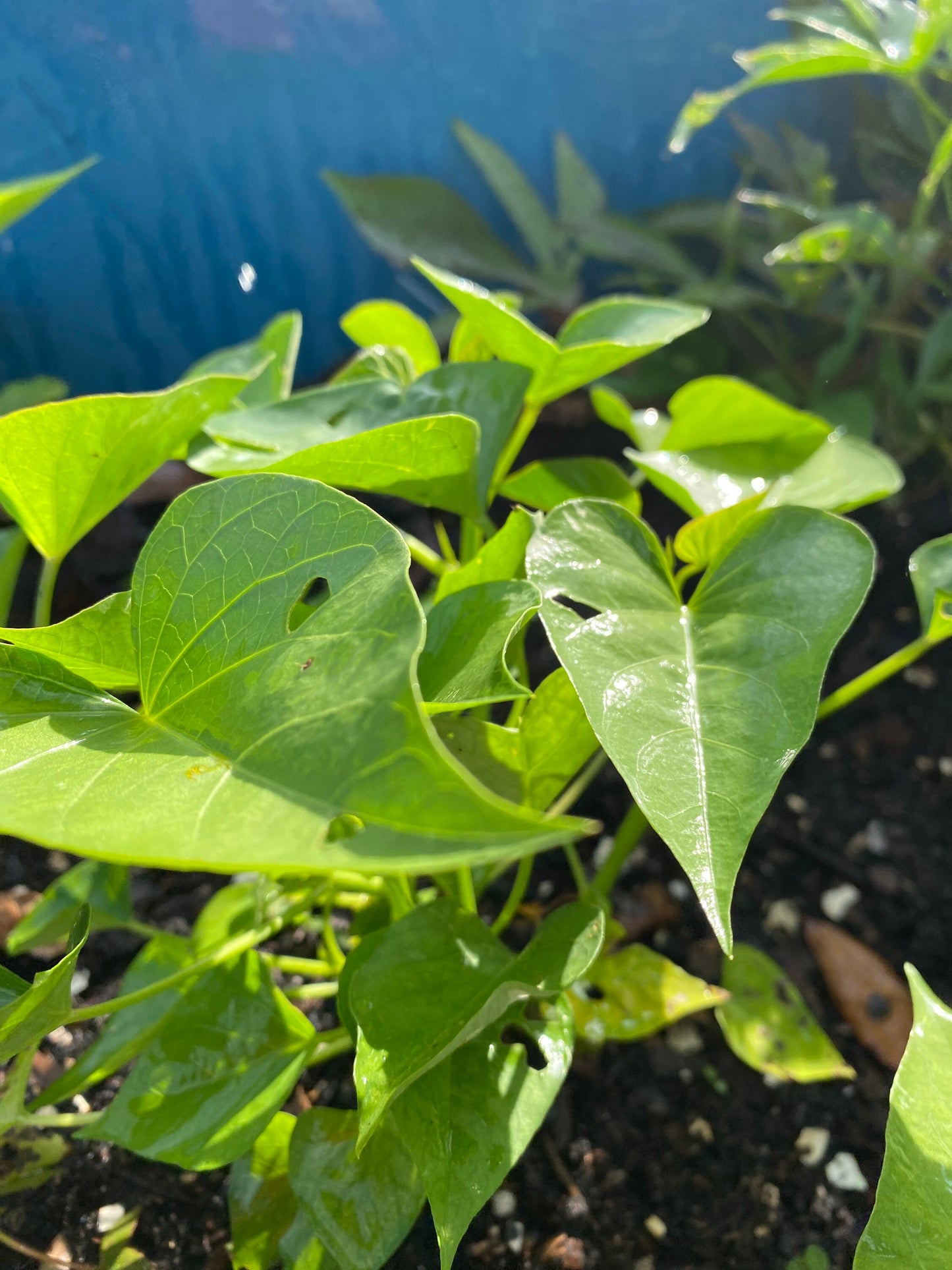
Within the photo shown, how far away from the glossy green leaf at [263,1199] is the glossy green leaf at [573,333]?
53 centimetres

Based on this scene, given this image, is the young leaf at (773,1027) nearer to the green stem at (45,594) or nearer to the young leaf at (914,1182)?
the young leaf at (914,1182)

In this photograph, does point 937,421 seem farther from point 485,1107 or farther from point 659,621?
point 485,1107

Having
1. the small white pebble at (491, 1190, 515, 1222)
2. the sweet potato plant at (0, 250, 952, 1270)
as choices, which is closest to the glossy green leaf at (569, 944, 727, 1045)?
the sweet potato plant at (0, 250, 952, 1270)

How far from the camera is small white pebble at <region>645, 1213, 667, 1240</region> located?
604 millimetres

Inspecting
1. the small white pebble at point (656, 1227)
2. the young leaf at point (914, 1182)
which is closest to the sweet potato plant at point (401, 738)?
the young leaf at point (914, 1182)

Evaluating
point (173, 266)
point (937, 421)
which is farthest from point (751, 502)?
point (173, 266)

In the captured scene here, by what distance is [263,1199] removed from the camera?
531 millimetres

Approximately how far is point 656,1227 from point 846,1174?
0.49 ft

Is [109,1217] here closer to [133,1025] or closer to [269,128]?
[133,1025]

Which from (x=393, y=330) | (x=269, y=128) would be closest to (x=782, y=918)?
(x=393, y=330)

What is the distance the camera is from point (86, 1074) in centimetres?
53

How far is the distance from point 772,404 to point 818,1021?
517mm

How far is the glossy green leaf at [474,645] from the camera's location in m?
0.36

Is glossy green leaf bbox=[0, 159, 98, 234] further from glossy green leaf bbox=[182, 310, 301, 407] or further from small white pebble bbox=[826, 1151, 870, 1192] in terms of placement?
small white pebble bbox=[826, 1151, 870, 1192]
